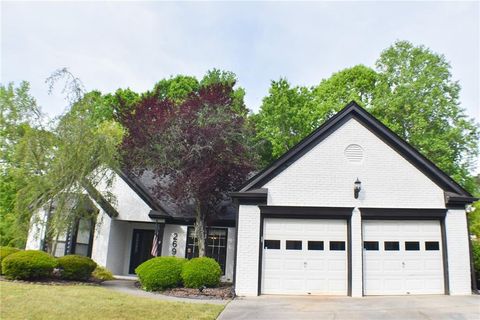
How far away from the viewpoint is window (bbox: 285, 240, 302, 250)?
12.7m

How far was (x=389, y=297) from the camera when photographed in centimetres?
1189

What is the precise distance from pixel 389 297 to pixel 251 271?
4748 millimetres

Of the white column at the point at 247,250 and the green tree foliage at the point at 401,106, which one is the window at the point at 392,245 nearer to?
the white column at the point at 247,250

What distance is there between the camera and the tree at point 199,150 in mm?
15234

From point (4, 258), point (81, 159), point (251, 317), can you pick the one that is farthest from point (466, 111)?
point (4, 258)

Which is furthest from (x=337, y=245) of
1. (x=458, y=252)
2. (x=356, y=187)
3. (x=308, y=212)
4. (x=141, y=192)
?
(x=141, y=192)

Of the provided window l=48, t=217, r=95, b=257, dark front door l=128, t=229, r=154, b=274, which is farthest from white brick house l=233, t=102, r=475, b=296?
window l=48, t=217, r=95, b=257

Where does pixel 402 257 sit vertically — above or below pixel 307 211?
below

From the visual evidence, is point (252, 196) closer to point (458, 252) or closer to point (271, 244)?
point (271, 244)

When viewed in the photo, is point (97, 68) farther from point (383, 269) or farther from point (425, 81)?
point (425, 81)

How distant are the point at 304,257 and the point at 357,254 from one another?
73.3 inches

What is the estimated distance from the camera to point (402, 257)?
12633 mm

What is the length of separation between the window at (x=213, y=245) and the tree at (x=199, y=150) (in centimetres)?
102

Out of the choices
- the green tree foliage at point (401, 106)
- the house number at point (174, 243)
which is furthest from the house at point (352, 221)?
the green tree foliage at point (401, 106)
